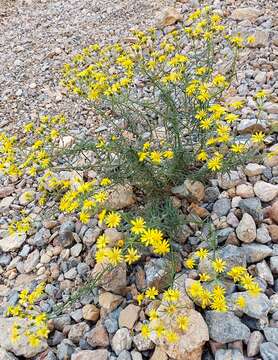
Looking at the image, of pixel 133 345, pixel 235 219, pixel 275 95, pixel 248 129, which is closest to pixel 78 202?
pixel 133 345

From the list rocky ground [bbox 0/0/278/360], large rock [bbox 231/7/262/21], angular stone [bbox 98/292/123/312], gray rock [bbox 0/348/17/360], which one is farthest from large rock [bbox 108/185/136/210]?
large rock [bbox 231/7/262/21]

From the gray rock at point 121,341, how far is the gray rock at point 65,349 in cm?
23

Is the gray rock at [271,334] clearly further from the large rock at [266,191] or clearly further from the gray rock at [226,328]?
the large rock at [266,191]

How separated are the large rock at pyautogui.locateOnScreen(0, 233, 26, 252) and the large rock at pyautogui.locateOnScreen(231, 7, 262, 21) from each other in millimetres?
3233

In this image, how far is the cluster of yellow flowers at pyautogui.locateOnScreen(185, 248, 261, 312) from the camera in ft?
5.73

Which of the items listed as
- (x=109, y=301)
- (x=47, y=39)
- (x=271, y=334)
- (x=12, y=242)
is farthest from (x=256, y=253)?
(x=47, y=39)

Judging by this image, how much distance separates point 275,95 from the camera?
3.19 m

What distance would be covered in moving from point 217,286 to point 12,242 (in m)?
1.59

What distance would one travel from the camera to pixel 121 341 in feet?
6.58

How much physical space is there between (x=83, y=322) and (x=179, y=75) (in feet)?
5.37

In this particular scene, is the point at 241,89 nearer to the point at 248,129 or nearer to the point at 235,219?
the point at 248,129

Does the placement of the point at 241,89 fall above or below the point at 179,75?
below

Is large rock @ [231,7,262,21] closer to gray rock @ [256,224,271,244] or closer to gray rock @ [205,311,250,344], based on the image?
gray rock @ [256,224,271,244]

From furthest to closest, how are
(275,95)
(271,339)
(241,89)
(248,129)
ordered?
(241,89) → (275,95) → (248,129) → (271,339)
